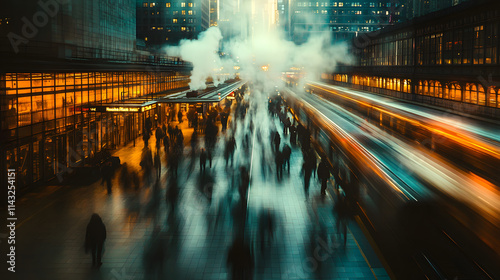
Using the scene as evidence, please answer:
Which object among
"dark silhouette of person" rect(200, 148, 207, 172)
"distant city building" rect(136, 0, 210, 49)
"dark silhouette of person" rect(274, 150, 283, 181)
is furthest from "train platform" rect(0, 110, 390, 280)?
"distant city building" rect(136, 0, 210, 49)

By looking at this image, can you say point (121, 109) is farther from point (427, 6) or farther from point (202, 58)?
point (427, 6)

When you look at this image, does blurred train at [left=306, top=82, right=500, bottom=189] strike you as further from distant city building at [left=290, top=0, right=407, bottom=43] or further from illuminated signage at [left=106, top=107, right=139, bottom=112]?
distant city building at [left=290, top=0, right=407, bottom=43]

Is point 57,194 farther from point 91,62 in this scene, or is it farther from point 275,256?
point 275,256

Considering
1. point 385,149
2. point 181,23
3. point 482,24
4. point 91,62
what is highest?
point 181,23

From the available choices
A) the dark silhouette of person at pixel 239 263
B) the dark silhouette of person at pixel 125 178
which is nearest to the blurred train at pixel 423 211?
the dark silhouette of person at pixel 239 263

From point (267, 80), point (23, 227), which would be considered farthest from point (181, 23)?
point (23, 227)

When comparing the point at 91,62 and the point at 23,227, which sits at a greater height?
the point at 91,62

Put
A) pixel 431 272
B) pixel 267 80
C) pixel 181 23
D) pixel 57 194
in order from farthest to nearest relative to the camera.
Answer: pixel 181 23
pixel 267 80
pixel 57 194
pixel 431 272
